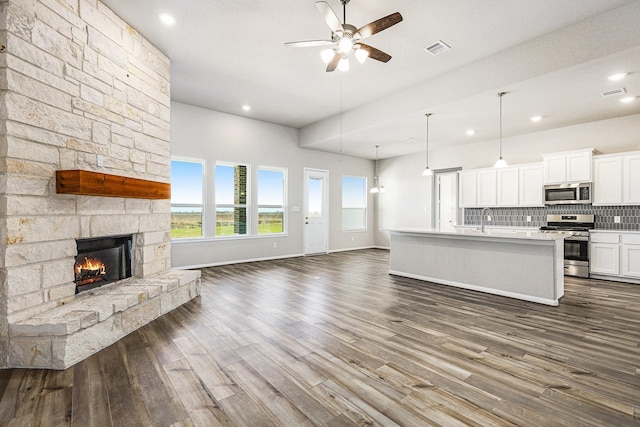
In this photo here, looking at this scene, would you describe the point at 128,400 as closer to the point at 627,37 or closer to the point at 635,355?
the point at 635,355

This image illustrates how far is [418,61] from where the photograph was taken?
4266 millimetres

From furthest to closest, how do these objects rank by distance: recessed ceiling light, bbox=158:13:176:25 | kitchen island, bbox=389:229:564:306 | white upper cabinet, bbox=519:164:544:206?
white upper cabinet, bbox=519:164:544:206
kitchen island, bbox=389:229:564:306
recessed ceiling light, bbox=158:13:176:25

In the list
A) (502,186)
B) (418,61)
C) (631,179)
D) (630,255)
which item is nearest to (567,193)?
(631,179)

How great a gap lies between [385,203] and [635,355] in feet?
24.2

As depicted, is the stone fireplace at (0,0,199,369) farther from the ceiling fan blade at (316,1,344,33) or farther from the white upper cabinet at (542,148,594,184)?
the white upper cabinet at (542,148,594,184)

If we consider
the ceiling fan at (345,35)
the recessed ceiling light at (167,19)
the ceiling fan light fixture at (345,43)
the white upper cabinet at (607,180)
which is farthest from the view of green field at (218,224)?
the white upper cabinet at (607,180)

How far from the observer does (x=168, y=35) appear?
374 centimetres

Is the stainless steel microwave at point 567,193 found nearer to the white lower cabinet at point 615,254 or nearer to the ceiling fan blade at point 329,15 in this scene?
the white lower cabinet at point 615,254

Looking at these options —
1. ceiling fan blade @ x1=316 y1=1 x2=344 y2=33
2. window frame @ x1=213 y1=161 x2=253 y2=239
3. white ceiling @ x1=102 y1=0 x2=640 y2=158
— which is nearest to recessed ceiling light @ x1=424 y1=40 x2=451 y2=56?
white ceiling @ x1=102 y1=0 x2=640 y2=158

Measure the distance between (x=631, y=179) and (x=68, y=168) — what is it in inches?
313

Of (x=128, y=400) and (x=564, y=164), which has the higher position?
(x=564, y=164)

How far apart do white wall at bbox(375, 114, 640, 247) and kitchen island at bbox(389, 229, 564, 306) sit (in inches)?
104

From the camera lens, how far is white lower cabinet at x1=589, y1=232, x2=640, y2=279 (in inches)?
199

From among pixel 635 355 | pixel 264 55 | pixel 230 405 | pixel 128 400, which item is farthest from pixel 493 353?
pixel 264 55
